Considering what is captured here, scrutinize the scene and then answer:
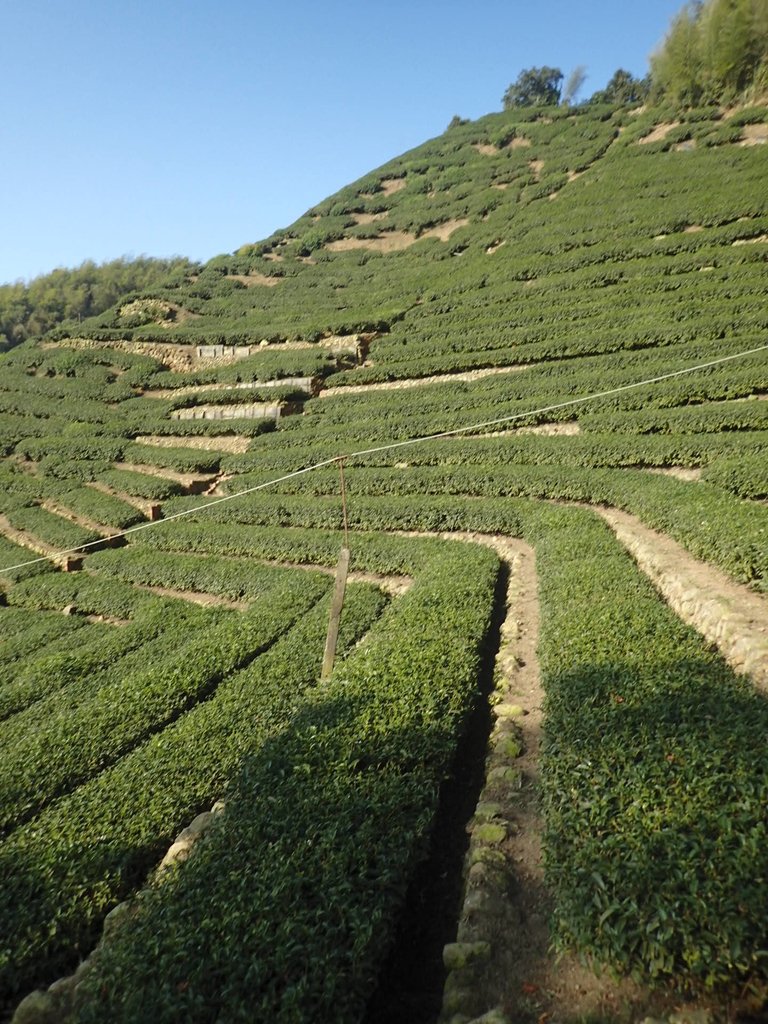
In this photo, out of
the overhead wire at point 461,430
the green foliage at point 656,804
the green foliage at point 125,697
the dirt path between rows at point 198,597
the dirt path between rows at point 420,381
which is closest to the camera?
the green foliage at point 656,804

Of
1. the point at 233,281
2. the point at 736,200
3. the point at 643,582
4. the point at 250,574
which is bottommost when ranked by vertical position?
the point at 250,574

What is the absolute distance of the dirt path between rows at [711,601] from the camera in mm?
8500

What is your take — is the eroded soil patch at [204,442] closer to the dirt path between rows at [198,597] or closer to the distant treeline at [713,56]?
the dirt path between rows at [198,597]

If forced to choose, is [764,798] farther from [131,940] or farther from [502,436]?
[502,436]

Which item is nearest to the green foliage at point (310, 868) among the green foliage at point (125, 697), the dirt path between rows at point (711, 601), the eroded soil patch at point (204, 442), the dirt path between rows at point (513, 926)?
the dirt path between rows at point (513, 926)

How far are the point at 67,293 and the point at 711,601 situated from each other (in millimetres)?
117270

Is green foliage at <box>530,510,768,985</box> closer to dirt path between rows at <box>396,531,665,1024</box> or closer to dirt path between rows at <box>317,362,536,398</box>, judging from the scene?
dirt path between rows at <box>396,531,665,1024</box>

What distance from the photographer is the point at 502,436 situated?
23.4m

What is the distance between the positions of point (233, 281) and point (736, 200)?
43.5 m

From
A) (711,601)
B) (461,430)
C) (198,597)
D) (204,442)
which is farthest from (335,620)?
(204,442)

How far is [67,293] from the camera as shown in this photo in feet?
331

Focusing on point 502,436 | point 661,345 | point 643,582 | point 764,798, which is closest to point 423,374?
point 502,436

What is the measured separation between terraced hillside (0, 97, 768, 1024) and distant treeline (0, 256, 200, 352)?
229 ft

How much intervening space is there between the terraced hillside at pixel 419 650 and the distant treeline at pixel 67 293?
6969 cm
